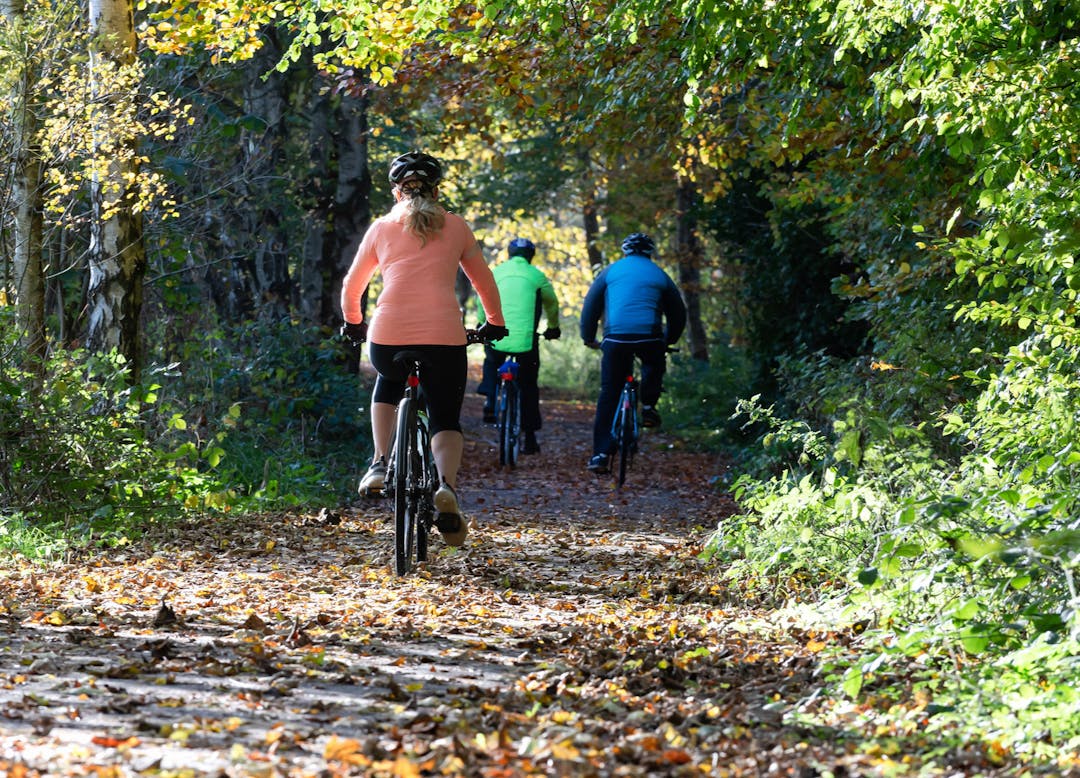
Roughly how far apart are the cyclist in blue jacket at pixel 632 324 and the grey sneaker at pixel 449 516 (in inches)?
187

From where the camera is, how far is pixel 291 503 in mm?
10625

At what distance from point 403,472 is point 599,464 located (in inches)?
217

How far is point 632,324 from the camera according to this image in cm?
1251

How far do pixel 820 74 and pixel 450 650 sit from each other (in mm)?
5996

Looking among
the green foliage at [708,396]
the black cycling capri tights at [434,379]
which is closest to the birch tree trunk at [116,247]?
the black cycling capri tights at [434,379]

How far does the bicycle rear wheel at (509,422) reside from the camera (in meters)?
14.2

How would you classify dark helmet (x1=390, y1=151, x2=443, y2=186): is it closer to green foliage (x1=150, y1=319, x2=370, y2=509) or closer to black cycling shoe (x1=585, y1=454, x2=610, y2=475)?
green foliage (x1=150, y1=319, x2=370, y2=509)

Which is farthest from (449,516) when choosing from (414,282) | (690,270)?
(690,270)

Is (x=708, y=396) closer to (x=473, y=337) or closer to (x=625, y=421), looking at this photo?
(x=625, y=421)

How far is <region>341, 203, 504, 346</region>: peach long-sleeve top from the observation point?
298 inches

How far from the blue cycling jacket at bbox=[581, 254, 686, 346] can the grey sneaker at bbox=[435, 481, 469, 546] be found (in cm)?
499

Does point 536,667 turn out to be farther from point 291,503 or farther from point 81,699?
point 291,503

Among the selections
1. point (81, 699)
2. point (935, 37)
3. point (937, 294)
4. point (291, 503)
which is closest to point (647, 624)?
point (81, 699)

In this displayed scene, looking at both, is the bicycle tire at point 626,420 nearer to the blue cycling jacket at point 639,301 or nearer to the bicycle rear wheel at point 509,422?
the blue cycling jacket at point 639,301
